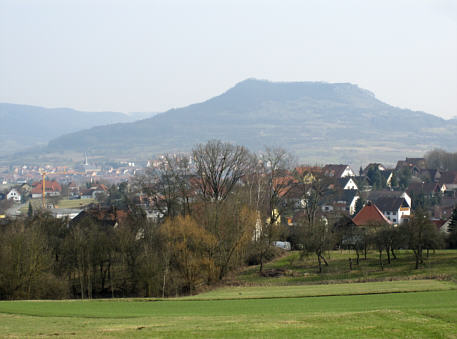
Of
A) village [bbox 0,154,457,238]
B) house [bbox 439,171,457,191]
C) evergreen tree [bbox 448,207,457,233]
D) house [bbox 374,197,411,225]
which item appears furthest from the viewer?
house [bbox 439,171,457,191]

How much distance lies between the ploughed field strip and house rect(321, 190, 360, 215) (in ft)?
162

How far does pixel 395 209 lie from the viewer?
73188mm

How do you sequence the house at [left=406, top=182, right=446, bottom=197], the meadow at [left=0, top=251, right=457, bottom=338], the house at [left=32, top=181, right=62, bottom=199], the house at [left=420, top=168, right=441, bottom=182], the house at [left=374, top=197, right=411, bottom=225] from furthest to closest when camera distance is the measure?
the house at [left=32, top=181, right=62, bottom=199] < the house at [left=420, top=168, right=441, bottom=182] < the house at [left=406, top=182, right=446, bottom=197] < the house at [left=374, top=197, right=411, bottom=225] < the meadow at [left=0, top=251, right=457, bottom=338]

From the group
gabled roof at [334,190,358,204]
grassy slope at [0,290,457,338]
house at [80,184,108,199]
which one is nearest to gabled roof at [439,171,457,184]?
gabled roof at [334,190,358,204]

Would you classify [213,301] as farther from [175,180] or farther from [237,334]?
[175,180]

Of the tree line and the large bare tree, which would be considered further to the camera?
the large bare tree

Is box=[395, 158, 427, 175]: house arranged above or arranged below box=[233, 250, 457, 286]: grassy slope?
above

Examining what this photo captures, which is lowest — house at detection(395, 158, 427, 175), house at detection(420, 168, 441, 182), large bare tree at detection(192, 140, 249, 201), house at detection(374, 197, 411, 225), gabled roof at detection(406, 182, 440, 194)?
house at detection(374, 197, 411, 225)

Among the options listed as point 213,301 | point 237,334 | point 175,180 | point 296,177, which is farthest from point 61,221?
point 237,334

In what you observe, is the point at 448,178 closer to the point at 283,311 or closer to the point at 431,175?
the point at 431,175

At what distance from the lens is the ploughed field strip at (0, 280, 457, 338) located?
16797 millimetres

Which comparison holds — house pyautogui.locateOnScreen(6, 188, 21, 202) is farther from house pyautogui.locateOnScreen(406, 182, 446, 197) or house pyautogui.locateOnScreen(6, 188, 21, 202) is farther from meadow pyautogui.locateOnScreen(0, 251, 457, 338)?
meadow pyautogui.locateOnScreen(0, 251, 457, 338)

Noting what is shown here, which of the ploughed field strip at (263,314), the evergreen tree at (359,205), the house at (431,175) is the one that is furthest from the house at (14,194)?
the ploughed field strip at (263,314)

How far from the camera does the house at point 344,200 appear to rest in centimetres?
8075
